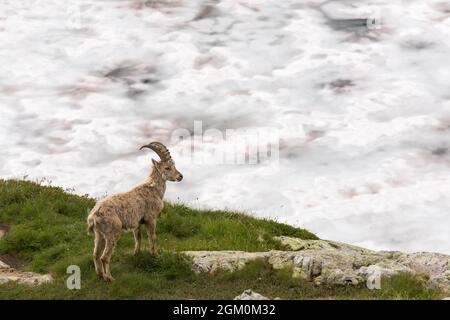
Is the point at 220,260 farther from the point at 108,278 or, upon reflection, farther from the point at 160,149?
the point at 160,149

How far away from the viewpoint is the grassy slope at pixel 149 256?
17688 mm

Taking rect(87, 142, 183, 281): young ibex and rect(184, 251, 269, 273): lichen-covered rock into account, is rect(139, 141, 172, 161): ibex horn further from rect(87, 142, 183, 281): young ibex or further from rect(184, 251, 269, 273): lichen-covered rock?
rect(184, 251, 269, 273): lichen-covered rock

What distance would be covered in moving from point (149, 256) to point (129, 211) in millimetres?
2129

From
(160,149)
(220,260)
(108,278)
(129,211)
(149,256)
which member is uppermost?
(160,149)

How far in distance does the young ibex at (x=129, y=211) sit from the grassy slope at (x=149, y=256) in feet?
2.62

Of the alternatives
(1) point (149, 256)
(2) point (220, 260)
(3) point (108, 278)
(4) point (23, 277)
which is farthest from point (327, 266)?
(4) point (23, 277)

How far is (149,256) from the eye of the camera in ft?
64.1

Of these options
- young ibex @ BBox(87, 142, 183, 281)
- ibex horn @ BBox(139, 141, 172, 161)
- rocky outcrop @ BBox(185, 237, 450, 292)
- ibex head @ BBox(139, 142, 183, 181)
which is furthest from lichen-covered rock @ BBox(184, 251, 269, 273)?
ibex horn @ BBox(139, 141, 172, 161)

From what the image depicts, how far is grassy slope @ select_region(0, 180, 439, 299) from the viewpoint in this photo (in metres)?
17.7

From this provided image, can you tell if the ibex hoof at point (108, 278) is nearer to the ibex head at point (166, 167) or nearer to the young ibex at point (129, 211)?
the young ibex at point (129, 211)

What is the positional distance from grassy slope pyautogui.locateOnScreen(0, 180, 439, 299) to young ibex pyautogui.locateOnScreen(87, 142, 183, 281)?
0.80 meters

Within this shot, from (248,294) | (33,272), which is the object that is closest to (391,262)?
(248,294)
